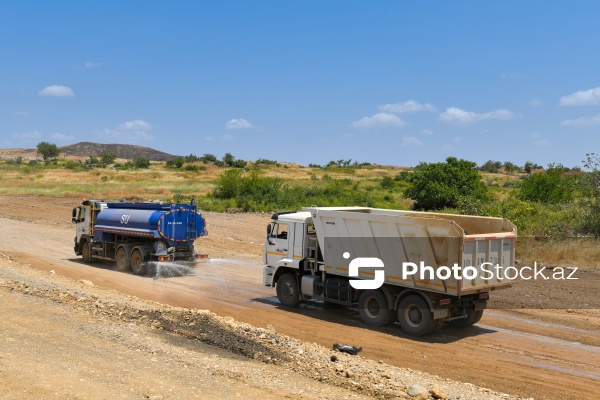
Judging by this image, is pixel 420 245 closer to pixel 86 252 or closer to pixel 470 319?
pixel 470 319

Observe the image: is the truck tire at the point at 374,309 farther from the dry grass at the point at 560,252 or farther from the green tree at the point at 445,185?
the green tree at the point at 445,185

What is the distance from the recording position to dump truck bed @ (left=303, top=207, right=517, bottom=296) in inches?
529

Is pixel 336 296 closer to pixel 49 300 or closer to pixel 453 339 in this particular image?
pixel 453 339

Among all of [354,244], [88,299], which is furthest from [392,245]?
[88,299]

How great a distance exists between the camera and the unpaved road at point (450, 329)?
11570 mm

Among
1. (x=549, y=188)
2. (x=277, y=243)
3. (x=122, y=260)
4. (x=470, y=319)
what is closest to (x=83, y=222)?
(x=122, y=260)

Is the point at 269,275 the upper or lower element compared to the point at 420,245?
lower

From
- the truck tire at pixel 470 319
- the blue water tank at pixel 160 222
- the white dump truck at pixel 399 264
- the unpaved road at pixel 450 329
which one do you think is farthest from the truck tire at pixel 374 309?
the blue water tank at pixel 160 222

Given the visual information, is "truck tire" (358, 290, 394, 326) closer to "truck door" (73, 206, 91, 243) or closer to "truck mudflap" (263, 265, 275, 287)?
"truck mudflap" (263, 265, 275, 287)

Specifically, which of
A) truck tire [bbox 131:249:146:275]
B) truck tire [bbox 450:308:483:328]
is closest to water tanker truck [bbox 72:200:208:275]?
truck tire [bbox 131:249:146:275]

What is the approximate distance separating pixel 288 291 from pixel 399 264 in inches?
159

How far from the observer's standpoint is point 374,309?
1517 cm

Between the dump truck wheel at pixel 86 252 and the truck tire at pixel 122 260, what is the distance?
1984mm

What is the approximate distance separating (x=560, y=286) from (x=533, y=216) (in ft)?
29.0
